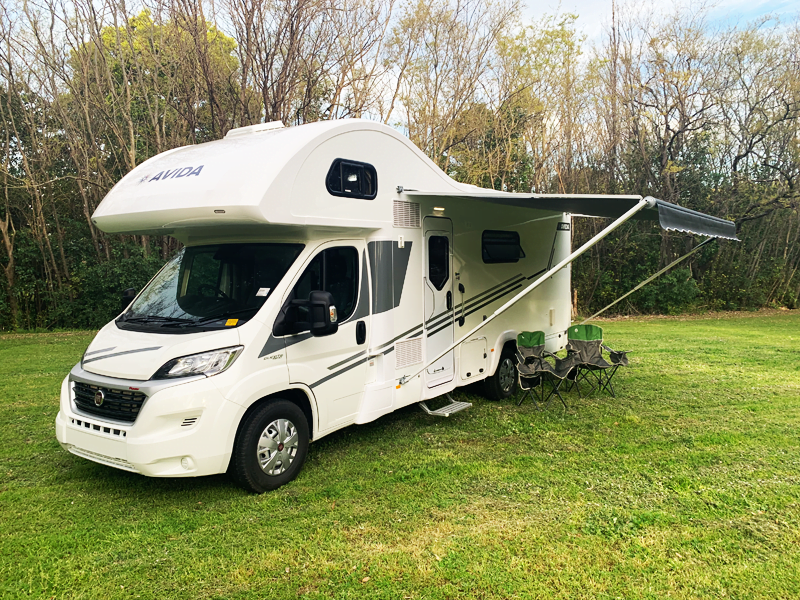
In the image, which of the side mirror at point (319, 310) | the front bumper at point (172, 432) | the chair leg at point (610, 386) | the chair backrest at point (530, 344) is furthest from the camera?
the chair leg at point (610, 386)

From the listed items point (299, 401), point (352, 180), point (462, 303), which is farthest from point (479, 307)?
point (299, 401)

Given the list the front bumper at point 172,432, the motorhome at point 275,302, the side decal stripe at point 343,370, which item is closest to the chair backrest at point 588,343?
the motorhome at point 275,302

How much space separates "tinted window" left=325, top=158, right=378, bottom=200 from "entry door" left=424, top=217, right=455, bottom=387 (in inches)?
34.6

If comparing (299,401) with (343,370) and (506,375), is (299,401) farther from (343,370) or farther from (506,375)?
(506,375)

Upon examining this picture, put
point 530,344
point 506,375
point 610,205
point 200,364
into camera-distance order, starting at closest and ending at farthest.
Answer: point 200,364, point 610,205, point 530,344, point 506,375

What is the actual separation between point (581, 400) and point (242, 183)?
4934mm

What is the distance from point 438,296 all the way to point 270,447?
2.50 m

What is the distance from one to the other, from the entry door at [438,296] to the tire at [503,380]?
3.42ft

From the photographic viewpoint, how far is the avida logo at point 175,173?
4.51 meters

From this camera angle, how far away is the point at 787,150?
656 inches

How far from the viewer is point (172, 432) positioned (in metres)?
3.83

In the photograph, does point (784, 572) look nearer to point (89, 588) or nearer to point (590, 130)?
point (89, 588)

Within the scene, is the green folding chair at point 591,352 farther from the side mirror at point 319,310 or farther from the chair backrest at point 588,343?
the side mirror at point 319,310

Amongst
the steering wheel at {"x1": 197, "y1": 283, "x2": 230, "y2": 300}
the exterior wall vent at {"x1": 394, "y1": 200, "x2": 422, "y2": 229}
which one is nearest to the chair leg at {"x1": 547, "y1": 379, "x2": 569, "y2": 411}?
the exterior wall vent at {"x1": 394, "y1": 200, "x2": 422, "y2": 229}
